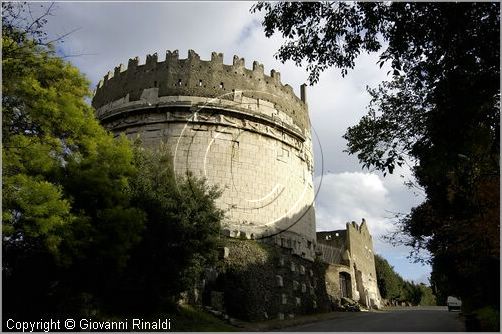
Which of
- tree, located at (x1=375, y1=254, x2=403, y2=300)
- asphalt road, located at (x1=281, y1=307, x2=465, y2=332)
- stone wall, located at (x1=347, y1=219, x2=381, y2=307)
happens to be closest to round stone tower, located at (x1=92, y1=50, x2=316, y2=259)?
asphalt road, located at (x1=281, y1=307, x2=465, y2=332)

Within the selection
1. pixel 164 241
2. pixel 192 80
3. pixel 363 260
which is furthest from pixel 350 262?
pixel 164 241

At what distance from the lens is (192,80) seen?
2256 cm

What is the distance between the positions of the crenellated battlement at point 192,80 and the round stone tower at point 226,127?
0.05 m

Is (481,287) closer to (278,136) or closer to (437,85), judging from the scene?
(437,85)

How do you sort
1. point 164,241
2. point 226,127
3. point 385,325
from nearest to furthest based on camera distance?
Answer: point 164,241, point 385,325, point 226,127

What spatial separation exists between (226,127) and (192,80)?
110 inches

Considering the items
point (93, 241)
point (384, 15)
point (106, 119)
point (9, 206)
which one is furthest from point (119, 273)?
point (106, 119)

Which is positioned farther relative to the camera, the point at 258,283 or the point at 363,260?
the point at 363,260

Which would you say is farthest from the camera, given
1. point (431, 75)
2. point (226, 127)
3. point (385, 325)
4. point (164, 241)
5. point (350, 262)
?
point (350, 262)

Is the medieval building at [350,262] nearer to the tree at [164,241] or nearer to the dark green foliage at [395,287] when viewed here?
the dark green foliage at [395,287]

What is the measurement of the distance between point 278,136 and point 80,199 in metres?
13.6

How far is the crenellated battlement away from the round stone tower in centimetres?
5

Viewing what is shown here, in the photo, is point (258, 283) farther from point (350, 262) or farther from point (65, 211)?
point (350, 262)

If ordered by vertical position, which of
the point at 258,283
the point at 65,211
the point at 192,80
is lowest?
the point at 258,283
